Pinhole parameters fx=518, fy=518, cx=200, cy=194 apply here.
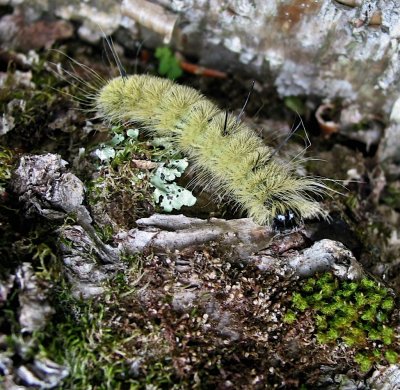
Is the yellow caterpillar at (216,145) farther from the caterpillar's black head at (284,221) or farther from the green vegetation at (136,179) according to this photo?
the green vegetation at (136,179)

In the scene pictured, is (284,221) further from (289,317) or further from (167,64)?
(167,64)

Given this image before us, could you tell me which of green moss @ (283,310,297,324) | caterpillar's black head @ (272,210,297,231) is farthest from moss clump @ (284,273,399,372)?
caterpillar's black head @ (272,210,297,231)

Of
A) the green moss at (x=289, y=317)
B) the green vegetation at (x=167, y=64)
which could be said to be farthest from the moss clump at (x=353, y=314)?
the green vegetation at (x=167, y=64)

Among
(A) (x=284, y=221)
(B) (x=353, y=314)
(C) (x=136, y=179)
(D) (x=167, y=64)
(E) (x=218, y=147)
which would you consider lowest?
(B) (x=353, y=314)

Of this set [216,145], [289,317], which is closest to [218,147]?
[216,145]

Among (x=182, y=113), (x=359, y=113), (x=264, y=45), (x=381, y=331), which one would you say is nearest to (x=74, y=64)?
(x=182, y=113)

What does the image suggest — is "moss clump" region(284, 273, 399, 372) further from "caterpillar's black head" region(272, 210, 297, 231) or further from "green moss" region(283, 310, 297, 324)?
"caterpillar's black head" region(272, 210, 297, 231)
